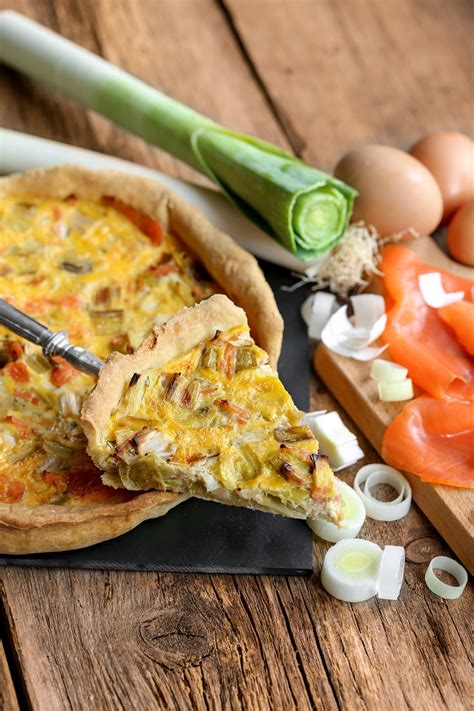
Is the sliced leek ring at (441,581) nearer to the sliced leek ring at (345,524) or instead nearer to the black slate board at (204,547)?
the sliced leek ring at (345,524)

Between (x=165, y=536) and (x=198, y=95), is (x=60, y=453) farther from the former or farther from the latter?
(x=198, y=95)

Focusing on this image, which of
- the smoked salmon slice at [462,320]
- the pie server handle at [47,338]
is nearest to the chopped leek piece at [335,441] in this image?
the smoked salmon slice at [462,320]

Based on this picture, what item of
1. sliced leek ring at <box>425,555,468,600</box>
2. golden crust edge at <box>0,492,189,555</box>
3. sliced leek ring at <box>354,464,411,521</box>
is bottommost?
sliced leek ring at <box>425,555,468,600</box>

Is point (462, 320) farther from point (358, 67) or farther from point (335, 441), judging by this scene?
point (358, 67)

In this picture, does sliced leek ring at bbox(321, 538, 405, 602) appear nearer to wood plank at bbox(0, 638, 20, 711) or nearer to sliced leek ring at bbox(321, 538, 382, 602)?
sliced leek ring at bbox(321, 538, 382, 602)

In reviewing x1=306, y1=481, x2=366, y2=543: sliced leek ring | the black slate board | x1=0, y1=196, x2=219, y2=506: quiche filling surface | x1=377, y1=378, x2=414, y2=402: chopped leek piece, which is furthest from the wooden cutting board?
x1=0, y1=196, x2=219, y2=506: quiche filling surface

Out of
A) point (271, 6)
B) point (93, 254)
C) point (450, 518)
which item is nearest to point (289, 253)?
point (93, 254)
